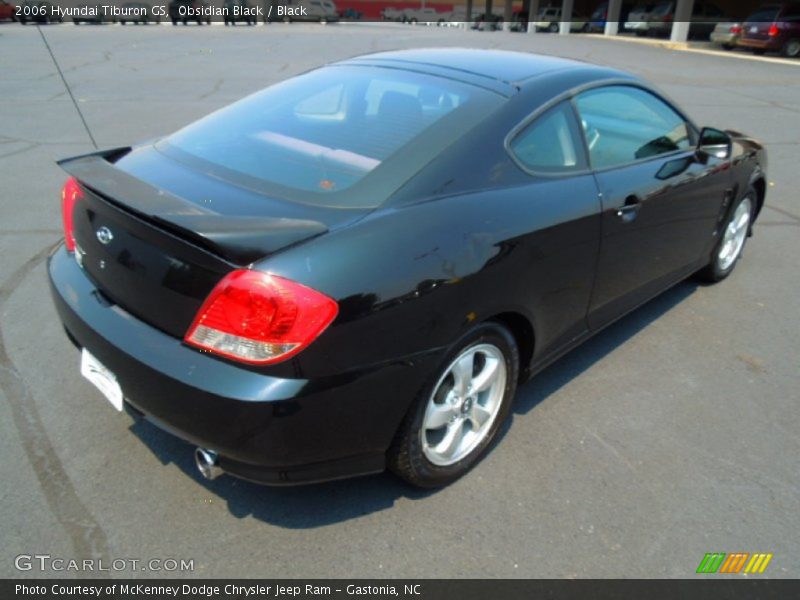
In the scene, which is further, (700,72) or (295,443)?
(700,72)

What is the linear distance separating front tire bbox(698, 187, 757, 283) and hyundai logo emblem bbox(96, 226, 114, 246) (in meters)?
3.67

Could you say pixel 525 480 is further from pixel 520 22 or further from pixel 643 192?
pixel 520 22

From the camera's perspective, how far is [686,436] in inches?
112

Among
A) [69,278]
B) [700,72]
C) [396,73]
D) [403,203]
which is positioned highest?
[396,73]

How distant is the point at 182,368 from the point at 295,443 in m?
0.43

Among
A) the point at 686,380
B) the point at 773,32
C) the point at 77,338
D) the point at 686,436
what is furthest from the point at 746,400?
the point at 773,32

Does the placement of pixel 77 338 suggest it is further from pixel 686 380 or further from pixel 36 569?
pixel 686 380

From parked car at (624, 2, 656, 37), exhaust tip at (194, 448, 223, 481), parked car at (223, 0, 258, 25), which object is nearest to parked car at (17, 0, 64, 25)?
exhaust tip at (194, 448, 223, 481)

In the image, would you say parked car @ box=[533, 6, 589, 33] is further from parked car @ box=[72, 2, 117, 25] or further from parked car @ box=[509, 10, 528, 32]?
parked car @ box=[72, 2, 117, 25]

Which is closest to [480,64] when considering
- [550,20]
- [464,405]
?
[464,405]

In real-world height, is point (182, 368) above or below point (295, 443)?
above

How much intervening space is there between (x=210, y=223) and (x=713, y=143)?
122 inches

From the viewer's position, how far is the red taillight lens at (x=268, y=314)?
73.1 inches

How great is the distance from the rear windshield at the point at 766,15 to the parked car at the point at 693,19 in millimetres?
8656
